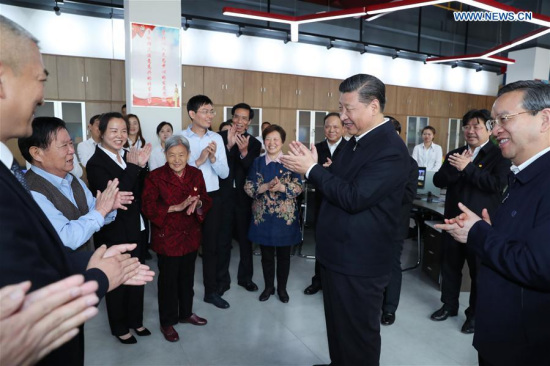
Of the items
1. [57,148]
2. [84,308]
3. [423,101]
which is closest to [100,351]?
[57,148]

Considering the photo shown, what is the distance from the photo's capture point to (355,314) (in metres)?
1.95

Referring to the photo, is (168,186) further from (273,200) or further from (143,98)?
(143,98)

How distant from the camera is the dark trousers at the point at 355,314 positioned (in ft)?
6.33

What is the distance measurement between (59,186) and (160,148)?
232 cm

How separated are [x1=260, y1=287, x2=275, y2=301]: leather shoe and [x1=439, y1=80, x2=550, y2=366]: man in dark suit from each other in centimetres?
209

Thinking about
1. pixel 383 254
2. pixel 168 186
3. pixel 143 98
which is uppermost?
pixel 143 98

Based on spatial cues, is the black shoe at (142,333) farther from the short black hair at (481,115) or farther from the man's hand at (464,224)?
the short black hair at (481,115)

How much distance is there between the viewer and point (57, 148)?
188 centimetres

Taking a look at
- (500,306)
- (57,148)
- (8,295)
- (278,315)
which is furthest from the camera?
(278,315)

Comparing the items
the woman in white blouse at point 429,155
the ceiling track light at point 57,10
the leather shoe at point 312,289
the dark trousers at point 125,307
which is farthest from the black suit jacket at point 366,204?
the ceiling track light at point 57,10

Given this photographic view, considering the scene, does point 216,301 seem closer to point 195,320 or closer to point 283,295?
point 195,320

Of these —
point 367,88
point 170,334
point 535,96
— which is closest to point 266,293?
point 170,334

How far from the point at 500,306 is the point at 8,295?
4.93 feet

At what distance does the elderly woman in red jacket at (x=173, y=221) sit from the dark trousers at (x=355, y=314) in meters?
1.13
